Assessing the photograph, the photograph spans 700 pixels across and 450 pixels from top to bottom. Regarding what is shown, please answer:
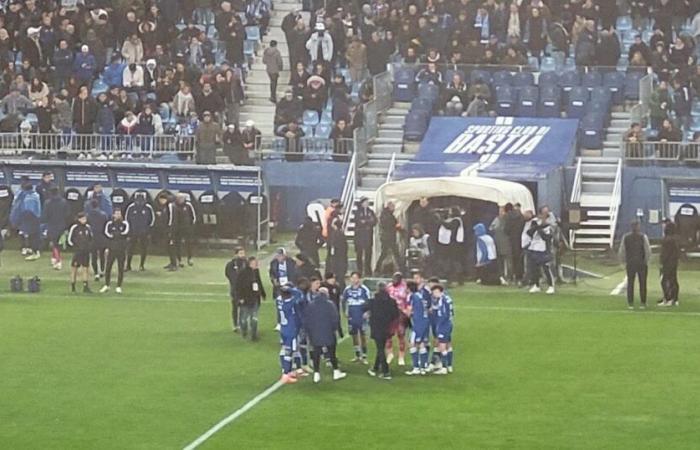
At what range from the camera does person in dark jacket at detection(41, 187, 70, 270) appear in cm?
4025

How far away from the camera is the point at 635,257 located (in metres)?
34.0

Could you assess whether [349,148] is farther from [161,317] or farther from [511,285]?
[161,317]

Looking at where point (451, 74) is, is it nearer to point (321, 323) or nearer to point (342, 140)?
point (342, 140)

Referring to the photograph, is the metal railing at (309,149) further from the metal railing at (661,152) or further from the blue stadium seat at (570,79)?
the metal railing at (661,152)

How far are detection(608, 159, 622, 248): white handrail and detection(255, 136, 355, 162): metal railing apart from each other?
21.9 ft

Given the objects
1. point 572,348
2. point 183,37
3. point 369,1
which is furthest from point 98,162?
point 572,348

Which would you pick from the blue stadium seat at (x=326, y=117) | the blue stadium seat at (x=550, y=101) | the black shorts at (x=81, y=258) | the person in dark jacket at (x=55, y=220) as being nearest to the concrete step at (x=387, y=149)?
the blue stadium seat at (x=326, y=117)

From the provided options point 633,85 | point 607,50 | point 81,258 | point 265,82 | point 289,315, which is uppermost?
point 607,50

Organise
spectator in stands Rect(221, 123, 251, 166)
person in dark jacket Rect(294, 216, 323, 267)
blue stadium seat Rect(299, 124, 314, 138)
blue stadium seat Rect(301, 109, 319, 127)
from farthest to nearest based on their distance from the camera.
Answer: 1. blue stadium seat Rect(301, 109, 319, 127)
2. blue stadium seat Rect(299, 124, 314, 138)
3. spectator in stands Rect(221, 123, 251, 166)
4. person in dark jacket Rect(294, 216, 323, 267)

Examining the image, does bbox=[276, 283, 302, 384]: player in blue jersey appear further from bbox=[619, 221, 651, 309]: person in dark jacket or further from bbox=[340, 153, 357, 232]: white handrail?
bbox=[340, 153, 357, 232]: white handrail

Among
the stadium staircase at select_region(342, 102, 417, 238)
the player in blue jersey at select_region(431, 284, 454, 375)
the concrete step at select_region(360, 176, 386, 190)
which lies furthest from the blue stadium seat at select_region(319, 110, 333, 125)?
the player in blue jersey at select_region(431, 284, 454, 375)

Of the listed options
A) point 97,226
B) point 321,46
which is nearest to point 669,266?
point 97,226

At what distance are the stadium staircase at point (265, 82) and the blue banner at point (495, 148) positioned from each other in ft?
18.5

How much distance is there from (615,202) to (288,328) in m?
17.6
